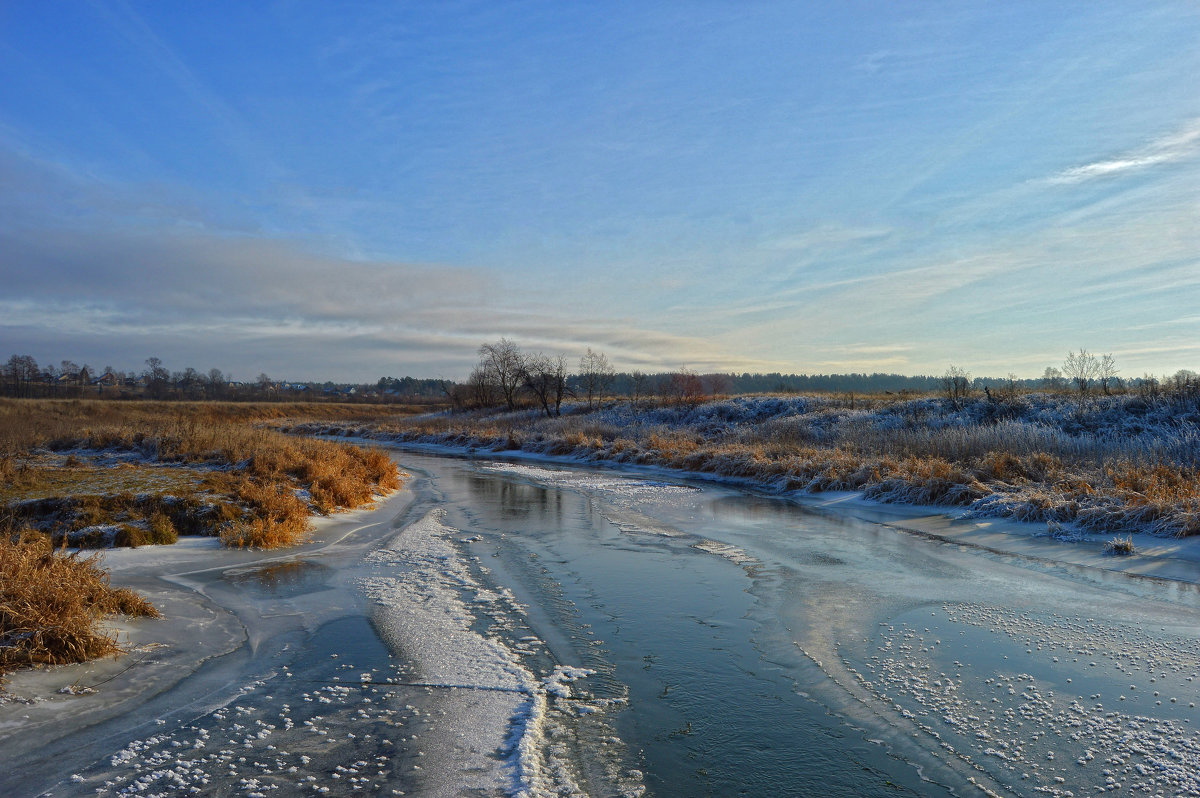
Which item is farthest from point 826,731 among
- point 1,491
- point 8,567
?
point 1,491

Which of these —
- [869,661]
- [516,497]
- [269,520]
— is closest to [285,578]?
[269,520]

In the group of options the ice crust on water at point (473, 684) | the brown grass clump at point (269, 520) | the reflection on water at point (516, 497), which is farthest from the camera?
the reflection on water at point (516, 497)

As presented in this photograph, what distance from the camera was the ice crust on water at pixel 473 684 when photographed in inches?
157

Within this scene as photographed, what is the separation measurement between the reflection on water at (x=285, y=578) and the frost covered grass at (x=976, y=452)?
39.0 ft

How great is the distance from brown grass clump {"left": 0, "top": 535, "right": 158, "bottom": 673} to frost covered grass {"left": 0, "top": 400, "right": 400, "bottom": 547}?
9.14 ft

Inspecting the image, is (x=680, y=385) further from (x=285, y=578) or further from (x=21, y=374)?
(x=21, y=374)

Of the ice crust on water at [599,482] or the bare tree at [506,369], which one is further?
the bare tree at [506,369]

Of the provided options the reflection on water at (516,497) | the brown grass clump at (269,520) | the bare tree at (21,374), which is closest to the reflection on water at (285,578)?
the brown grass clump at (269,520)

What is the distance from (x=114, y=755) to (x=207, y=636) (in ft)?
7.95

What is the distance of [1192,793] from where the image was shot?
3873mm

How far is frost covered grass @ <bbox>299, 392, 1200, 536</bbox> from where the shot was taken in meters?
12.1

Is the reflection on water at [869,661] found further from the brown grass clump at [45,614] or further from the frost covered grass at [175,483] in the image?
the brown grass clump at [45,614]

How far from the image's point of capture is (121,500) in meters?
10.7

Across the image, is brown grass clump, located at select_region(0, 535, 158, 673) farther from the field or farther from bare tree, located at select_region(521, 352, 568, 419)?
bare tree, located at select_region(521, 352, 568, 419)
